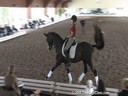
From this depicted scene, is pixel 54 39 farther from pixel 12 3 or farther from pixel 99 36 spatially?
pixel 12 3

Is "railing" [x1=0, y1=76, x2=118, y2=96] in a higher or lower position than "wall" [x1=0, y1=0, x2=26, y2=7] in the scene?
lower

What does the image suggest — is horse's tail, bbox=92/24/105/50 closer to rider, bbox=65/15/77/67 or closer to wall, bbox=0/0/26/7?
rider, bbox=65/15/77/67

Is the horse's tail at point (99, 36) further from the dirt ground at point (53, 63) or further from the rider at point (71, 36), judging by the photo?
the dirt ground at point (53, 63)

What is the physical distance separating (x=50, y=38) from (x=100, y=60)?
12.7 ft

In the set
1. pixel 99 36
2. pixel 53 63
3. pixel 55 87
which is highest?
pixel 99 36

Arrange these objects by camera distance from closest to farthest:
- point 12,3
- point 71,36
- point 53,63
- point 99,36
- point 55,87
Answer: point 55,87 → point 99,36 → point 71,36 → point 53,63 → point 12,3

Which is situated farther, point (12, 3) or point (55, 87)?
point (12, 3)

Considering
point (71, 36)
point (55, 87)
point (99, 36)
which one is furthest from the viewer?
point (71, 36)

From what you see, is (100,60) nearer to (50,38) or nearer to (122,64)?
(122,64)

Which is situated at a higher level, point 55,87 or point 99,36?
point 99,36

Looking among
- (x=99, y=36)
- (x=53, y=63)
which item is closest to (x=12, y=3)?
(x=53, y=63)

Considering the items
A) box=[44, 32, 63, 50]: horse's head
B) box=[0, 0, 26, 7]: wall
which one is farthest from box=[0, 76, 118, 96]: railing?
box=[0, 0, 26, 7]: wall

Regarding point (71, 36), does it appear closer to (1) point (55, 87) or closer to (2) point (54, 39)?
(2) point (54, 39)

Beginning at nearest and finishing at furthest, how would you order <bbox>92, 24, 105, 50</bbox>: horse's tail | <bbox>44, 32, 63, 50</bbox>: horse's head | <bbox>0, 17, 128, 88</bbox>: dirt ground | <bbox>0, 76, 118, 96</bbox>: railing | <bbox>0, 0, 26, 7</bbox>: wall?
<bbox>0, 76, 118, 96</bbox>: railing → <bbox>92, 24, 105, 50</bbox>: horse's tail → <bbox>44, 32, 63, 50</bbox>: horse's head → <bbox>0, 17, 128, 88</bbox>: dirt ground → <bbox>0, 0, 26, 7</bbox>: wall
